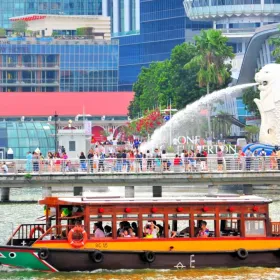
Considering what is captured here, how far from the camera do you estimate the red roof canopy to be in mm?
177500

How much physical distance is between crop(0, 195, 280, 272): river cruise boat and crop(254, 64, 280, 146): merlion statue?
37093 millimetres

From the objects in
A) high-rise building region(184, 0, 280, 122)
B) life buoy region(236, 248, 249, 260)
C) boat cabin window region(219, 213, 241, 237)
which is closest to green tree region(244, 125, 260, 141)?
high-rise building region(184, 0, 280, 122)

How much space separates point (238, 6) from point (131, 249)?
476 feet

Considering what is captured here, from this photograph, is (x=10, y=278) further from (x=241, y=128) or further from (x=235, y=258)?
(x=241, y=128)

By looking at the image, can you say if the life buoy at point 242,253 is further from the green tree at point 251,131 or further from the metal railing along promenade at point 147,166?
the green tree at point 251,131

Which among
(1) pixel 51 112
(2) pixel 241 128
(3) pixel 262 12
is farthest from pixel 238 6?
(2) pixel 241 128

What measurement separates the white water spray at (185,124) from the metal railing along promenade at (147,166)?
647 inches

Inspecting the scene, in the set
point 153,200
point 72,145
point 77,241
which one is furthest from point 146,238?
point 72,145

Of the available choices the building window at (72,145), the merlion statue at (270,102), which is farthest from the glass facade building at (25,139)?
the merlion statue at (270,102)

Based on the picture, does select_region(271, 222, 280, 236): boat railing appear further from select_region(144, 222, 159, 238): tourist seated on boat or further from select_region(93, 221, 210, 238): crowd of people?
select_region(144, 222, 159, 238): tourist seated on boat

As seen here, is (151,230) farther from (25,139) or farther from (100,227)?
(25,139)

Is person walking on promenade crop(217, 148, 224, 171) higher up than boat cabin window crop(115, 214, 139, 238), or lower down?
higher up

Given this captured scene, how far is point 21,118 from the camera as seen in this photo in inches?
6786

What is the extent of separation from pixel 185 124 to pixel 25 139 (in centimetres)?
1596
